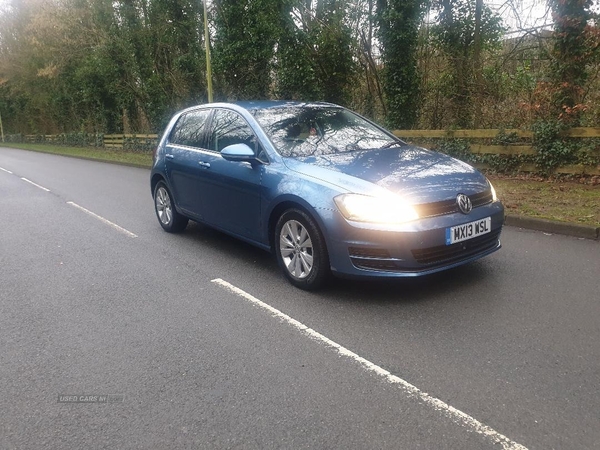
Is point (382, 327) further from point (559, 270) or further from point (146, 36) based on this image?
point (146, 36)

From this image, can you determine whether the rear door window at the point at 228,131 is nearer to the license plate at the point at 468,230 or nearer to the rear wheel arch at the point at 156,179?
the rear wheel arch at the point at 156,179

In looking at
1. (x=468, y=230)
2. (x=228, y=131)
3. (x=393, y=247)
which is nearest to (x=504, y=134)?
(x=228, y=131)

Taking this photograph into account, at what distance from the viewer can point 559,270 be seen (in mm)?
5137

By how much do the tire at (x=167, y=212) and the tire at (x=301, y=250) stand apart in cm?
262

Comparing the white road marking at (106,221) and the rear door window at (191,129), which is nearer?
the rear door window at (191,129)

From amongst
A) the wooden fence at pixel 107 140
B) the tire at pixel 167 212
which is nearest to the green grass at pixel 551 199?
the tire at pixel 167 212

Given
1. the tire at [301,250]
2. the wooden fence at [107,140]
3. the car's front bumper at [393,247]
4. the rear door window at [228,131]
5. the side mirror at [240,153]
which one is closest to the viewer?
the car's front bumper at [393,247]

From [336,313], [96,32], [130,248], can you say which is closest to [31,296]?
[130,248]

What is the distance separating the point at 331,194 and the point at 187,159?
2.76 meters

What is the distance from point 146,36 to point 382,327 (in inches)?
972

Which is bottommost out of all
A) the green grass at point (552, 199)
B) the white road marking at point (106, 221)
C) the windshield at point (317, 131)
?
the white road marking at point (106, 221)

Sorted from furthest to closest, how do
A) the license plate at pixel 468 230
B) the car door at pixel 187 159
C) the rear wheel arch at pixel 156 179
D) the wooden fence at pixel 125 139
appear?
the wooden fence at pixel 125 139
the rear wheel arch at pixel 156 179
the car door at pixel 187 159
the license plate at pixel 468 230

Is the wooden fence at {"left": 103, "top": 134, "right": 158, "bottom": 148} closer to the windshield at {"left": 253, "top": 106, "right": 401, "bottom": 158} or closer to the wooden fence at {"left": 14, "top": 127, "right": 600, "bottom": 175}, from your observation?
the wooden fence at {"left": 14, "top": 127, "right": 600, "bottom": 175}

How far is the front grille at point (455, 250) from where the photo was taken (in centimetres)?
418
